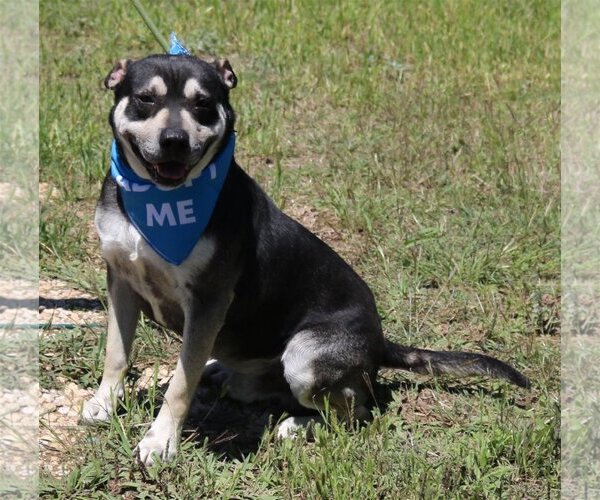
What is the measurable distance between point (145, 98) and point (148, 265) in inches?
23.9

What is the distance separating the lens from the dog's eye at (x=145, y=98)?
359 centimetres

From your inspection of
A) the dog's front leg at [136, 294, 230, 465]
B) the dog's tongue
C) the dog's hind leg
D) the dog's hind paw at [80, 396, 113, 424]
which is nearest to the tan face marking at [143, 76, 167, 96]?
the dog's tongue

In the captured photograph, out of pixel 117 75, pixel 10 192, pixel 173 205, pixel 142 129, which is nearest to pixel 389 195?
pixel 10 192

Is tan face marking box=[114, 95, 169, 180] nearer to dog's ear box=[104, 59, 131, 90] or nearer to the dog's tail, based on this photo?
dog's ear box=[104, 59, 131, 90]

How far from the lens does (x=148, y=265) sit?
381 centimetres

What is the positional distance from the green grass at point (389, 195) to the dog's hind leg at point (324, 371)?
0.15 meters

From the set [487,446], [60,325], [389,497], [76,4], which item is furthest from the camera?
[76,4]

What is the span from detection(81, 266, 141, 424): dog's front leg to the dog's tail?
1045mm

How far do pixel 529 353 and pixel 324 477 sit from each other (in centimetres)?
149

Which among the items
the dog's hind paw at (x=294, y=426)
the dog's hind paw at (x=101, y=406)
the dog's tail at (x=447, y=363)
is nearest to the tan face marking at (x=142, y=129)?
the dog's hind paw at (x=101, y=406)

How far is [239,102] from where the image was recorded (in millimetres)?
7145

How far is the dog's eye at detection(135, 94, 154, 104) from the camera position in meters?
3.59

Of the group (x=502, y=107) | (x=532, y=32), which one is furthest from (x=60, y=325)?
(x=532, y=32)

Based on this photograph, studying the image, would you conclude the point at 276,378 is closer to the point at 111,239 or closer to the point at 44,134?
the point at 111,239
